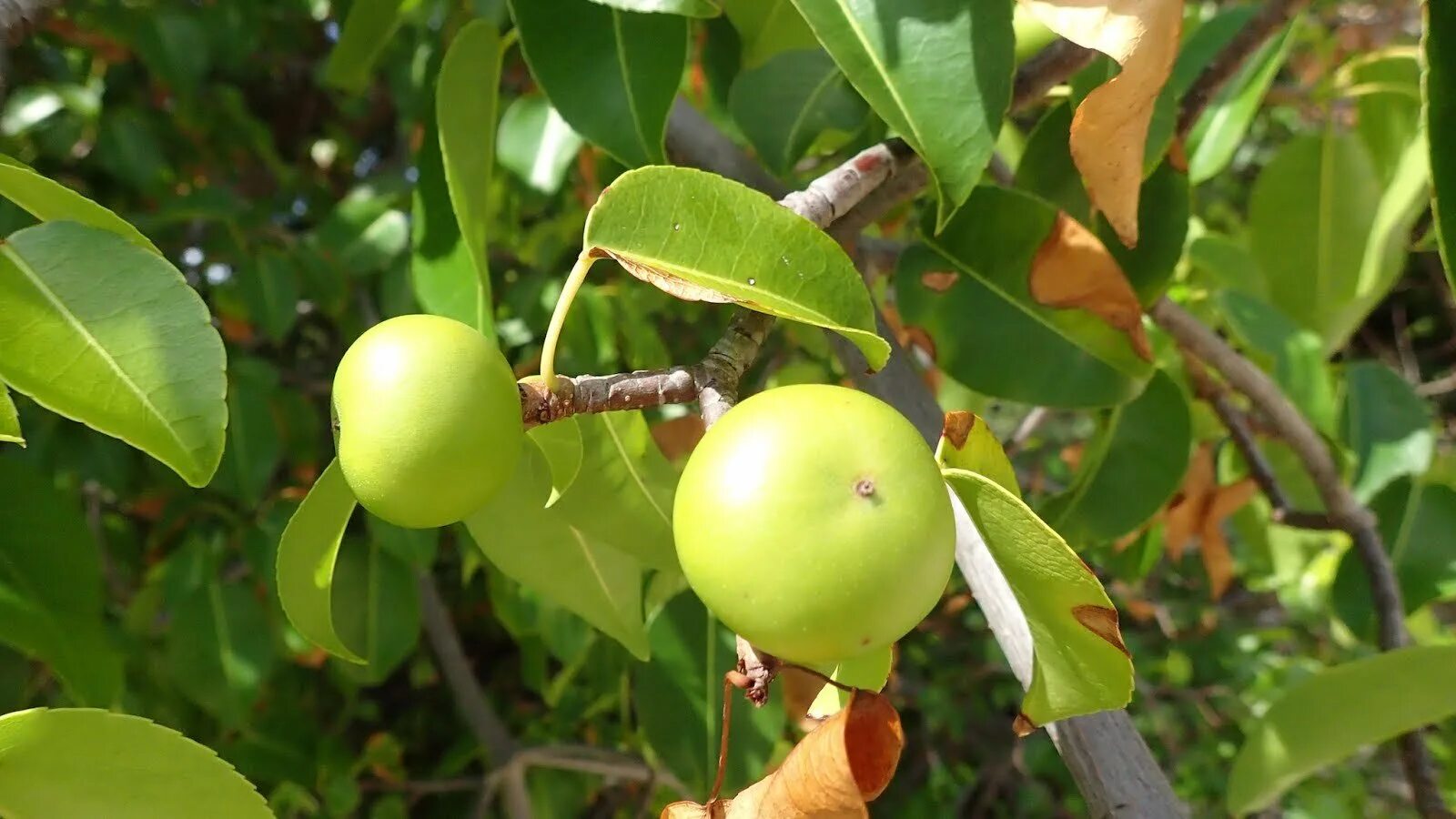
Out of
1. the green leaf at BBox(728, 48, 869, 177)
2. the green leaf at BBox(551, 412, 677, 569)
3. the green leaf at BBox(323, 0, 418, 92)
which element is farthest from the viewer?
the green leaf at BBox(323, 0, 418, 92)

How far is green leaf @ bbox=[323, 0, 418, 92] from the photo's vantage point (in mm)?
772

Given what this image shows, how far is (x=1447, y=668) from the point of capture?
1.83 feet

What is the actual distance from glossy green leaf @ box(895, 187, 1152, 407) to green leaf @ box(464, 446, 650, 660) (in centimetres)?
26

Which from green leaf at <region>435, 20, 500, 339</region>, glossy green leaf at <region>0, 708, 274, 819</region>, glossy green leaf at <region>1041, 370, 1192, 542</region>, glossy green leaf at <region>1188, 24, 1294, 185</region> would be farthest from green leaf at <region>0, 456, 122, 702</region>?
glossy green leaf at <region>1188, 24, 1294, 185</region>

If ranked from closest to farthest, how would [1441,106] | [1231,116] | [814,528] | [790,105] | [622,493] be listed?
[814,528] → [1441,106] → [622,493] → [790,105] → [1231,116]

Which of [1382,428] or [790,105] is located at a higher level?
[790,105]

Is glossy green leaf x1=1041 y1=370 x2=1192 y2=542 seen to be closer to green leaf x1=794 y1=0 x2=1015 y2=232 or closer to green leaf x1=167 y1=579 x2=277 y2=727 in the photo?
green leaf x1=794 y1=0 x2=1015 y2=232

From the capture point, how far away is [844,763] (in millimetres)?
312

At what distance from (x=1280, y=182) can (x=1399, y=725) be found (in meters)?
0.69

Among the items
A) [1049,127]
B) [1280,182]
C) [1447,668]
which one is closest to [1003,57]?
[1049,127]

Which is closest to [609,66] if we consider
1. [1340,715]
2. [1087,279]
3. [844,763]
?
[1087,279]

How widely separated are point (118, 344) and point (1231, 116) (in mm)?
949

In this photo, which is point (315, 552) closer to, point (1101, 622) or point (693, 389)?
point (693, 389)

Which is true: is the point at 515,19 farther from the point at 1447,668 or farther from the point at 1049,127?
the point at 1447,668
